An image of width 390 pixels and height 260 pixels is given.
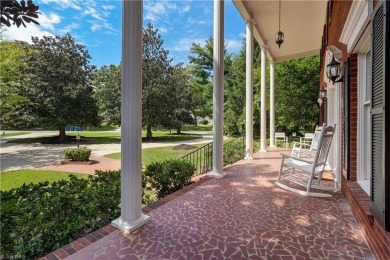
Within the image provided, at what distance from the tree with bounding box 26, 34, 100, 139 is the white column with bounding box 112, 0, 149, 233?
1248cm

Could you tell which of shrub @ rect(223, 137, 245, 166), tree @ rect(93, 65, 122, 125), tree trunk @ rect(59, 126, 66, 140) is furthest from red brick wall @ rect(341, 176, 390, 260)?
tree @ rect(93, 65, 122, 125)

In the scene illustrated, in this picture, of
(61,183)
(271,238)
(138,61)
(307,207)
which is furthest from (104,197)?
(307,207)

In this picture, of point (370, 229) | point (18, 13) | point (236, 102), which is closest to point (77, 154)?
point (18, 13)

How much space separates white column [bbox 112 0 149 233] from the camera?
2.29m

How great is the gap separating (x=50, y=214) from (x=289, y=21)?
8.05 m

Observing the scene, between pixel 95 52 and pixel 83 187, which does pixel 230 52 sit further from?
pixel 83 187

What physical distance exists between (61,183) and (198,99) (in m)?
19.5

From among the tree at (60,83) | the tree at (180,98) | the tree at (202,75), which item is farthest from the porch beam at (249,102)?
the tree at (202,75)

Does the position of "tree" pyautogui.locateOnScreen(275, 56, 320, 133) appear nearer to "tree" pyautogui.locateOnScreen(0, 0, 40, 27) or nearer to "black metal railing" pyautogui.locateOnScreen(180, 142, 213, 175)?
"black metal railing" pyautogui.locateOnScreen(180, 142, 213, 175)

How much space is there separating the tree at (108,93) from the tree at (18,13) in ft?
53.0

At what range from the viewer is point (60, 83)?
13484 mm

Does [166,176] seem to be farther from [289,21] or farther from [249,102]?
[289,21]

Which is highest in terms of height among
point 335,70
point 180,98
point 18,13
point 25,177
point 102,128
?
point 180,98

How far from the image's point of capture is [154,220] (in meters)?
2.60
